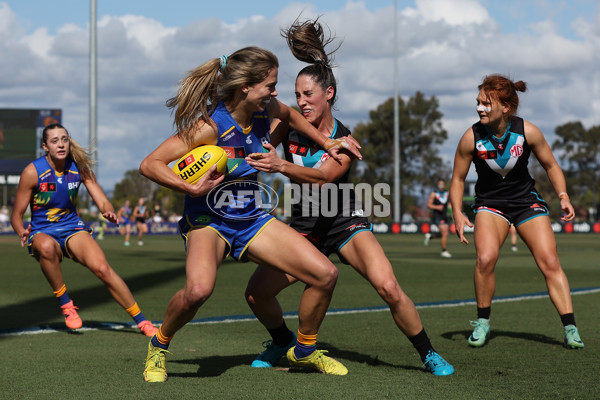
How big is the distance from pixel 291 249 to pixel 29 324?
437 centimetres

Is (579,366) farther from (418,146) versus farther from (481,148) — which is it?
(418,146)

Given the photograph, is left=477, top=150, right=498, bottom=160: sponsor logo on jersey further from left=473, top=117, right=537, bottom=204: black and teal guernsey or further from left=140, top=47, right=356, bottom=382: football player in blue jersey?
left=140, top=47, right=356, bottom=382: football player in blue jersey

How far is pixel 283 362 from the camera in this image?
20.1 ft

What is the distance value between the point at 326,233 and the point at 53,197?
3.32m

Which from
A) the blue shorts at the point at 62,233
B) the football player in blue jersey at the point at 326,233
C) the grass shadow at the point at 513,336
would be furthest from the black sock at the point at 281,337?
the blue shorts at the point at 62,233

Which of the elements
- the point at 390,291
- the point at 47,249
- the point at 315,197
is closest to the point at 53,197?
the point at 47,249

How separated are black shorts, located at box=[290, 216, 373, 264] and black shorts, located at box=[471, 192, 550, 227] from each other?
1622 mm

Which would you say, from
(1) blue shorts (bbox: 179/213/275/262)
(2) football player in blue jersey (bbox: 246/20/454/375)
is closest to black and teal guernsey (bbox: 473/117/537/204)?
(2) football player in blue jersey (bbox: 246/20/454/375)

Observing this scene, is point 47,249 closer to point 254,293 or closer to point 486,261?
point 254,293

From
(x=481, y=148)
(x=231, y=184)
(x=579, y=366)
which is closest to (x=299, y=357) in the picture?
(x=231, y=184)

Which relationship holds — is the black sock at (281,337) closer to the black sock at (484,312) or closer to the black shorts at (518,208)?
the black sock at (484,312)

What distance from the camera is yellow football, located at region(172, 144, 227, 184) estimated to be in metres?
4.91

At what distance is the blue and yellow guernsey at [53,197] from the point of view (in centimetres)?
780

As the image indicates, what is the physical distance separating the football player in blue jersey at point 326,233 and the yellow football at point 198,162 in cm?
65
